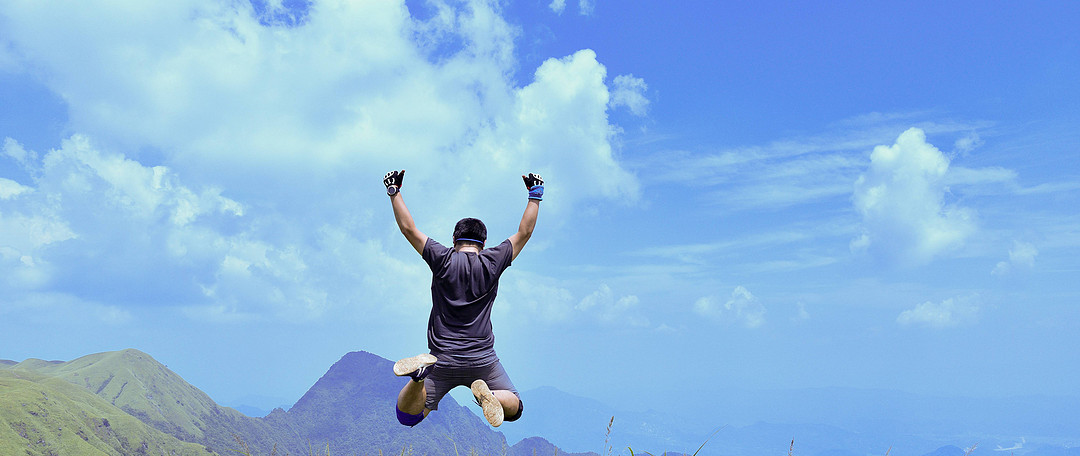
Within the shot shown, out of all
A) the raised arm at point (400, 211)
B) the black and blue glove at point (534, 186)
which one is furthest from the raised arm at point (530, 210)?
the raised arm at point (400, 211)

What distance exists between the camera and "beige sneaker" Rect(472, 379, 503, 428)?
9443 mm

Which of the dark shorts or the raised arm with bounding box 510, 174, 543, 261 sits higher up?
the raised arm with bounding box 510, 174, 543, 261

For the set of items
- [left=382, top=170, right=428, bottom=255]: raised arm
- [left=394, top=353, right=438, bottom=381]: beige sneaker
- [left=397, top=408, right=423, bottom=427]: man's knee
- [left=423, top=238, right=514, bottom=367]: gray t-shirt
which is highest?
[left=382, top=170, right=428, bottom=255]: raised arm

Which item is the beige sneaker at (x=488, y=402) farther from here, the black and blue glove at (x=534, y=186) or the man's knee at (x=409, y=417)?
the black and blue glove at (x=534, y=186)

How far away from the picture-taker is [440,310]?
10117 mm

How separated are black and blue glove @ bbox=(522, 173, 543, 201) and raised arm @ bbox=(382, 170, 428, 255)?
1655mm

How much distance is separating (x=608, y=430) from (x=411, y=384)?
2.60 meters

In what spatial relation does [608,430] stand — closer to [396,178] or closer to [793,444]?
[793,444]

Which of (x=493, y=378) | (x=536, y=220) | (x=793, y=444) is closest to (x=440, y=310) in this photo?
(x=493, y=378)

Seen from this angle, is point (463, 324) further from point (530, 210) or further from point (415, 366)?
point (530, 210)

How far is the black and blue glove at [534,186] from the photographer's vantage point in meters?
A: 10.9

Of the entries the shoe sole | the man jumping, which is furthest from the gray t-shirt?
the shoe sole

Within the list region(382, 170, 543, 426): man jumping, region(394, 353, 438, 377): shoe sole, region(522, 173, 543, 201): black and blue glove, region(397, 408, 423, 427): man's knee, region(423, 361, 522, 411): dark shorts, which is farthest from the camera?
region(522, 173, 543, 201): black and blue glove

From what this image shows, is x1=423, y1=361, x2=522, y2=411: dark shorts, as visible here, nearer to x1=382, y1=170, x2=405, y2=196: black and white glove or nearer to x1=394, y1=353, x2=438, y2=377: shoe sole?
x1=394, y1=353, x2=438, y2=377: shoe sole
